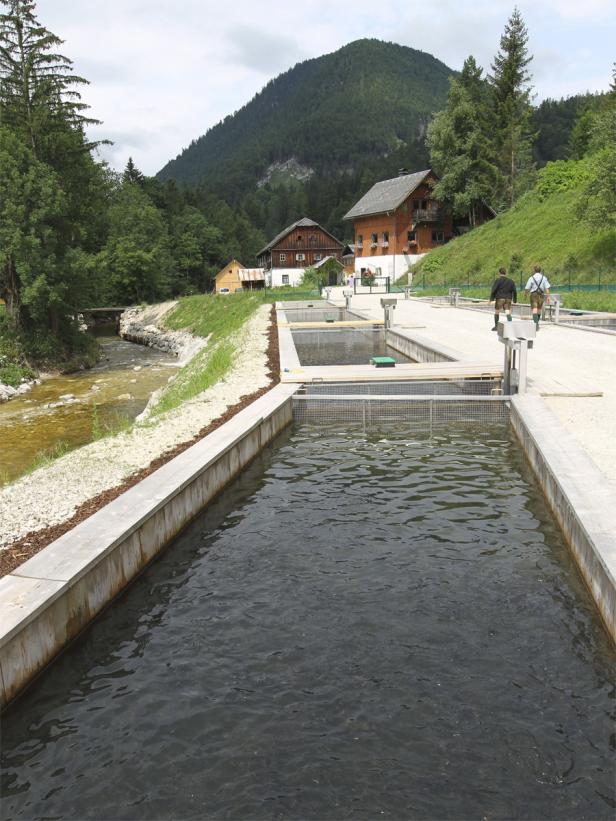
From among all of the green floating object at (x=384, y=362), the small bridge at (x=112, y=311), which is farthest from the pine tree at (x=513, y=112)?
the green floating object at (x=384, y=362)

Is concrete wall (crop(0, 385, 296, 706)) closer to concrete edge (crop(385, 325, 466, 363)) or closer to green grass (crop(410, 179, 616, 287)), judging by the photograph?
concrete edge (crop(385, 325, 466, 363))

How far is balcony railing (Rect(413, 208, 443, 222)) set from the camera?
2881 inches

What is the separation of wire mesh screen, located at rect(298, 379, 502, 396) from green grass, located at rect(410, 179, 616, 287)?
83.5 ft

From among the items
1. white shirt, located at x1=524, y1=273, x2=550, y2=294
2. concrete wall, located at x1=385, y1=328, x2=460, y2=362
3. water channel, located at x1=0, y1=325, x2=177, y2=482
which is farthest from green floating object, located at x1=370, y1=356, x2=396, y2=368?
white shirt, located at x1=524, y1=273, x2=550, y2=294

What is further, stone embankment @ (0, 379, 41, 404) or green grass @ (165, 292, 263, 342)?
green grass @ (165, 292, 263, 342)

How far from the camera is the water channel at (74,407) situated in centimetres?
1797

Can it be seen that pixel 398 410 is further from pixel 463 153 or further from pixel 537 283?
pixel 463 153

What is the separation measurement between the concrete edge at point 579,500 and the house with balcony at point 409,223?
65.6 m

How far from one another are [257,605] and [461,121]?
7337cm

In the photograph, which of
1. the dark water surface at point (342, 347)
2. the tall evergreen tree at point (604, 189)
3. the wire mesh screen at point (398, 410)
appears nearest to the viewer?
the wire mesh screen at point (398, 410)

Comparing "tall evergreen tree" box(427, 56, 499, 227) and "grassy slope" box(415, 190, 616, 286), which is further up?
"tall evergreen tree" box(427, 56, 499, 227)

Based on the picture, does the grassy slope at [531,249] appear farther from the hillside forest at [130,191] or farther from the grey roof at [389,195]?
the grey roof at [389,195]

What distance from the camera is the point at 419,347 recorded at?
64.7 feet

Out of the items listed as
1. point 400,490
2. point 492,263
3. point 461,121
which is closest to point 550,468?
point 400,490
